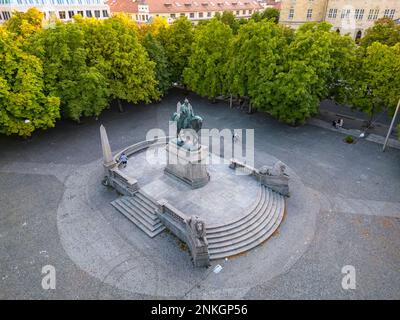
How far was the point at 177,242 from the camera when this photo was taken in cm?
1570

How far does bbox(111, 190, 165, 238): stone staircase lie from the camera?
54.0 ft

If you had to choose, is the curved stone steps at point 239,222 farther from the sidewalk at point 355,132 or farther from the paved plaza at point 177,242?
the sidewalk at point 355,132

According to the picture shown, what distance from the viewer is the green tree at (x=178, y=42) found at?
116 feet

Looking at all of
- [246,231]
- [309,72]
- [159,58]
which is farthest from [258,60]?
[246,231]

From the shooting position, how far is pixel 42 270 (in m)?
14.1

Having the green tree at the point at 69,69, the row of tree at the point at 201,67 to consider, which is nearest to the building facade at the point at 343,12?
the row of tree at the point at 201,67

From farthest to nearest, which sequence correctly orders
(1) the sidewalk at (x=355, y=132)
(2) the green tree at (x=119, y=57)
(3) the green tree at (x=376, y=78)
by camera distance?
(2) the green tree at (x=119, y=57) < (1) the sidewalk at (x=355, y=132) < (3) the green tree at (x=376, y=78)

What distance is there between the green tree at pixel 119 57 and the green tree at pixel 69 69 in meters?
1.35

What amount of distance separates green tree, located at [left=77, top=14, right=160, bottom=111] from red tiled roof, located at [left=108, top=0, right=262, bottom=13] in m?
37.3

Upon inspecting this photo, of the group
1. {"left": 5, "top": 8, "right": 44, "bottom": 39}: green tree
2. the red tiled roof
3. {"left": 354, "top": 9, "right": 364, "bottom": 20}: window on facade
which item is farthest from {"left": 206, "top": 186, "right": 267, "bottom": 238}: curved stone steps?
the red tiled roof

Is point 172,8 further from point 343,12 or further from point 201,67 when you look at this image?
point 201,67

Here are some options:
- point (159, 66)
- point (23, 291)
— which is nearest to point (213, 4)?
point (159, 66)

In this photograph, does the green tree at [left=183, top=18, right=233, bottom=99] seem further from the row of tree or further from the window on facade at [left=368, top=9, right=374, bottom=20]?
the window on facade at [left=368, top=9, right=374, bottom=20]

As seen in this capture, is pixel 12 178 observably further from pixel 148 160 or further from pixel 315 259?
pixel 315 259
